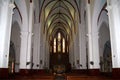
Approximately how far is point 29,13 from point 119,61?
928 centimetres

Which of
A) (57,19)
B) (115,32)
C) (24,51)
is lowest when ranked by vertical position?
(24,51)

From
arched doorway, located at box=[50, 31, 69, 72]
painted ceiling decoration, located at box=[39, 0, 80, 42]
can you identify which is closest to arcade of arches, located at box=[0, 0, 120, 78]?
painted ceiling decoration, located at box=[39, 0, 80, 42]

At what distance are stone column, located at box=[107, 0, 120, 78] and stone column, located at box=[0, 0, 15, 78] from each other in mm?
5739

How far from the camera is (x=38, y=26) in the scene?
18984 mm

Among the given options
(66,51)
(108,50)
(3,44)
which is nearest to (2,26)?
(3,44)

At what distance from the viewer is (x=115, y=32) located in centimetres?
861

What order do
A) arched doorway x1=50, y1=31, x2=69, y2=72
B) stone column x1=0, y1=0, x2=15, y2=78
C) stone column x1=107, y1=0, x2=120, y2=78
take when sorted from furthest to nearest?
arched doorway x1=50, y1=31, x2=69, y2=72 < stone column x1=107, y1=0, x2=120, y2=78 < stone column x1=0, y1=0, x2=15, y2=78

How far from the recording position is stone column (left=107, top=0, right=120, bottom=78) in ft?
27.3

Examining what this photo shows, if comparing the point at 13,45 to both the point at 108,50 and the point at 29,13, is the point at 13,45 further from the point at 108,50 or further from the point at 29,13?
the point at 108,50

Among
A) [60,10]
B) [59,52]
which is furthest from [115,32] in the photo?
[59,52]

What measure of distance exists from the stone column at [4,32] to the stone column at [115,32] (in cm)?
574

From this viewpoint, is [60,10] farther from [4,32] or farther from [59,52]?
[4,32]

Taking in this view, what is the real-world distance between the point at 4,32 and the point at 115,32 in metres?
6.03

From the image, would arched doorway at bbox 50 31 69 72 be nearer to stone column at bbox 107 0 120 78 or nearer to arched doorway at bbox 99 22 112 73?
arched doorway at bbox 99 22 112 73
